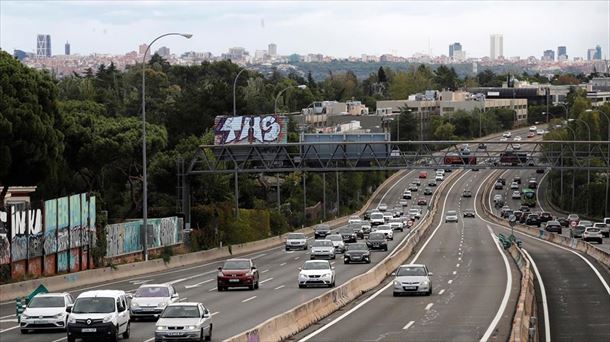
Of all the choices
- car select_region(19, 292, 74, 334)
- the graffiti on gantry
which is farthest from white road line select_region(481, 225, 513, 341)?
the graffiti on gantry

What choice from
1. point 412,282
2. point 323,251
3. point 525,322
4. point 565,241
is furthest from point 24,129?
point 565,241

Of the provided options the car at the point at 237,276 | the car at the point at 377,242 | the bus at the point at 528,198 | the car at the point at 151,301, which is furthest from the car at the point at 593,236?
the bus at the point at 528,198

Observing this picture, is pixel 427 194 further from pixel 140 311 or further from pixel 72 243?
pixel 140 311

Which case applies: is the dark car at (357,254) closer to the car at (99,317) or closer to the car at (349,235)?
the car at (349,235)

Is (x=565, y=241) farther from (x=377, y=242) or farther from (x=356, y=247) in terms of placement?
(x=356, y=247)

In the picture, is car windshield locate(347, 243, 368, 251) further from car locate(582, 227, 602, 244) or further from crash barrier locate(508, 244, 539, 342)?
car locate(582, 227, 602, 244)

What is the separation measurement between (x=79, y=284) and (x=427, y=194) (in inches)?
5058

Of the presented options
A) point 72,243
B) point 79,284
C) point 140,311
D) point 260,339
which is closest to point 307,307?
point 140,311

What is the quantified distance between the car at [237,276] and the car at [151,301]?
43.1 ft

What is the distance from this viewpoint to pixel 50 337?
3619 centimetres

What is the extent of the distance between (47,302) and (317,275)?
1836 cm

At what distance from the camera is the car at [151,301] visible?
4066 centimetres

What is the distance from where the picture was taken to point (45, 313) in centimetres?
3725

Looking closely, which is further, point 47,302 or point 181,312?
point 47,302
